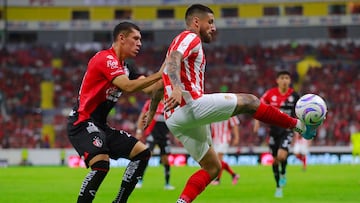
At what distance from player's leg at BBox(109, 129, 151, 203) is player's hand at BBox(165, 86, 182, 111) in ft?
5.58

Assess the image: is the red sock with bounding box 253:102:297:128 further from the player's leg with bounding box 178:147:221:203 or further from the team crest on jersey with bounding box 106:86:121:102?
the team crest on jersey with bounding box 106:86:121:102

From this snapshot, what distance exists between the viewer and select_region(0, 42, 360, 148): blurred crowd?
1543 inches

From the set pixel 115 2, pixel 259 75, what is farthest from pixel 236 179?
pixel 115 2

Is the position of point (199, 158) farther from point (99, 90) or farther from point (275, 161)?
point (275, 161)

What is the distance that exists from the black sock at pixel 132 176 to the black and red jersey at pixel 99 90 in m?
0.66

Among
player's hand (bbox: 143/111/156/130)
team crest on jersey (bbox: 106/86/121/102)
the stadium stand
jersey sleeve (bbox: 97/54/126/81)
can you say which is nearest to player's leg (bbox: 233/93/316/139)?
player's hand (bbox: 143/111/156/130)

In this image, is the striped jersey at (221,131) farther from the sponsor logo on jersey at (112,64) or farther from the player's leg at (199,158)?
the sponsor logo on jersey at (112,64)

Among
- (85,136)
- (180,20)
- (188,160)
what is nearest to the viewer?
(85,136)

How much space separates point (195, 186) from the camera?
8.70 m

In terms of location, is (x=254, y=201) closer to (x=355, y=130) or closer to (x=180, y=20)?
(x=355, y=130)

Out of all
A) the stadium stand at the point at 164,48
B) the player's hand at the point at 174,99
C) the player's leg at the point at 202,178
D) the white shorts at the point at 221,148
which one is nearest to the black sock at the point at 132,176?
the player's leg at the point at 202,178

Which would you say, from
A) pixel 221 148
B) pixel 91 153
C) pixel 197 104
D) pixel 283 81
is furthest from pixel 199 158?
pixel 221 148

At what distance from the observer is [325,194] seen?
15.3 m

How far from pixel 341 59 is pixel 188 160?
17.9 meters
